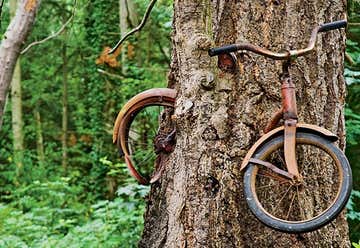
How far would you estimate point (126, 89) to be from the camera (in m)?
9.05

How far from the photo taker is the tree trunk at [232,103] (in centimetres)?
248

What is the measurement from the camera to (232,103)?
2512 millimetres

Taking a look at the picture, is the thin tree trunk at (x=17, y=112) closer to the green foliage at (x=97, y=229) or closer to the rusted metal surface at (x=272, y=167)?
the green foliage at (x=97, y=229)

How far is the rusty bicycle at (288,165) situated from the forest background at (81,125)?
1.40 metres

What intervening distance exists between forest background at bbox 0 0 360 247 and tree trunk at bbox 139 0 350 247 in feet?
4.20

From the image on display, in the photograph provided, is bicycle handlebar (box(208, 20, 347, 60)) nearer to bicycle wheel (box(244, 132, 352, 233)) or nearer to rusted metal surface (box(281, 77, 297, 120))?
rusted metal surface (box(281, 77, 297, 120))

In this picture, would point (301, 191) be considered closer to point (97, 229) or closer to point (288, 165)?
point (288, 165)

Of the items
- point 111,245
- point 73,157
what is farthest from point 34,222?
point 73,157

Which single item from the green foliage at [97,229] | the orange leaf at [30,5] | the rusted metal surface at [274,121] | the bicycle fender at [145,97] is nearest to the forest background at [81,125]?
the green foliage at [97,229]

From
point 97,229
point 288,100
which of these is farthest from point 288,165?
point 97,229

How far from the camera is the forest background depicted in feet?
19.0

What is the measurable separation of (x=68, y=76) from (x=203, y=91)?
1337 cm

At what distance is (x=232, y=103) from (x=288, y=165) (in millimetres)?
457

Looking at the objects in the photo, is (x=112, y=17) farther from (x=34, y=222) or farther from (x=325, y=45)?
(x=325, y=45)
